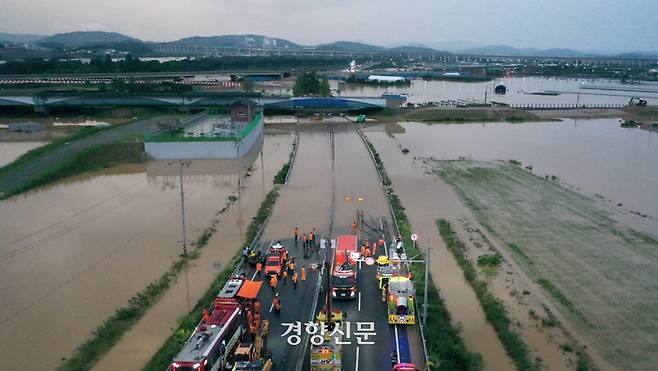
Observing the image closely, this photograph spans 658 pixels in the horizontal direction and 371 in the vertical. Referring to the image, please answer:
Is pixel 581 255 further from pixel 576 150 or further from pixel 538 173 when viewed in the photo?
pixel 576 150

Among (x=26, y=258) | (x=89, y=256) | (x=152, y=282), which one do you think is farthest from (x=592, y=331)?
(x=26, y=258)

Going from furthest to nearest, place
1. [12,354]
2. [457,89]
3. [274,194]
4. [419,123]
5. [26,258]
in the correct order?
[457,89], [419,123], [274,194], [26,258], [12,354]

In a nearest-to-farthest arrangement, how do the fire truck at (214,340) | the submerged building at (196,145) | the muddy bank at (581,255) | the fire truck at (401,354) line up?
the fire truck at (214,340) < the fire truck at (401,354) < the muddy bank at (581,255) < the submerged building at (196,145)

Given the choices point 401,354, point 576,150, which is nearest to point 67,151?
point 401,354

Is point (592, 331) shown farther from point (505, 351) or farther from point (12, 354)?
point (12, 354)

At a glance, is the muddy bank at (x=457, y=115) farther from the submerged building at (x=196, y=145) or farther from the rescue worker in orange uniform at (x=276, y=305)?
the rescue worker in orange uniform at (x=276, y=305)

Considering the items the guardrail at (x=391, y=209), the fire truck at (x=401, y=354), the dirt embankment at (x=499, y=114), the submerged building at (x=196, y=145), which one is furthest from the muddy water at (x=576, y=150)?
the fire truck at (x=401, y=354)
